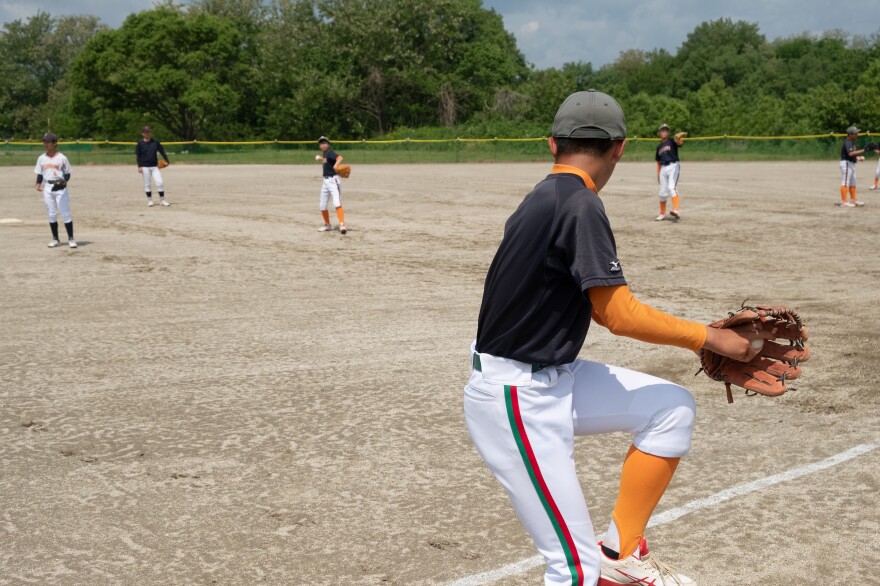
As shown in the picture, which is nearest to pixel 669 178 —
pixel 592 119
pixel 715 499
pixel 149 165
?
pixel 149 165

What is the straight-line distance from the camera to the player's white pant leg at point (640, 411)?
3299 millimetres

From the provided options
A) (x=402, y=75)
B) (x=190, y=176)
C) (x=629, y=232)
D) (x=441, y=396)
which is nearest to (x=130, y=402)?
(x=441, y=396)

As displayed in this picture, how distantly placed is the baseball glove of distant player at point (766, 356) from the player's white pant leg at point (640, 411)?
0.27m

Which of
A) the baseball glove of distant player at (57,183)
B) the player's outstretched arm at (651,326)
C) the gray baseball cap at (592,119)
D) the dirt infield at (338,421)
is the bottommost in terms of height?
the dirt infield at (338,421)

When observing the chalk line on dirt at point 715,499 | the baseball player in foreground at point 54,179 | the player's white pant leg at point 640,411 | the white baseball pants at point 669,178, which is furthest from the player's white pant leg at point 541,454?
the white baseball pants at point 669,178

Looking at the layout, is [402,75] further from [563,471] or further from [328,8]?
[563,471]

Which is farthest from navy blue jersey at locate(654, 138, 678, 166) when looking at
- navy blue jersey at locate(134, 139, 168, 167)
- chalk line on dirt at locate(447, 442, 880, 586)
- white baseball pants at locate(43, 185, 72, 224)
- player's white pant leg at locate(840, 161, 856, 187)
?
chalk line on dirt at locate(447, 442, 880, 586)

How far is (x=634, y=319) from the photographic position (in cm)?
302

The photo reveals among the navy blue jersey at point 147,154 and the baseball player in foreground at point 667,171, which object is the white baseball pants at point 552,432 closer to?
the baseball player in foreground at point 667,171

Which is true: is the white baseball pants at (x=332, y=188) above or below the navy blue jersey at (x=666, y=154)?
below

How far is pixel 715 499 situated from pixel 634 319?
248cm

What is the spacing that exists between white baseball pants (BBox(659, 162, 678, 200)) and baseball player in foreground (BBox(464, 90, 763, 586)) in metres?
17.1

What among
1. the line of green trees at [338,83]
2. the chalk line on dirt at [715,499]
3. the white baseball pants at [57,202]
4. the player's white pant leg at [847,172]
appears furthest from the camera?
the line of green trees at [338,83]

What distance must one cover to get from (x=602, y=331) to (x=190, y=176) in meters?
31.8
